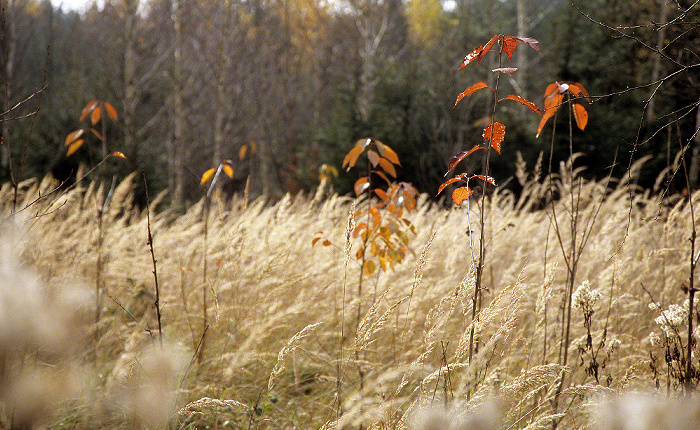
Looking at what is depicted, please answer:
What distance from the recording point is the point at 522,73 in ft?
39.3

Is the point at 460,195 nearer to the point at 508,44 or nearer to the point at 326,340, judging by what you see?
the point at 508,44

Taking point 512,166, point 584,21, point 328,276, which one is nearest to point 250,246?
point 328,276

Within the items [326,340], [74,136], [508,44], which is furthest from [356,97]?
[508,44]

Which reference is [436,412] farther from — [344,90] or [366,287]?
[344,90]

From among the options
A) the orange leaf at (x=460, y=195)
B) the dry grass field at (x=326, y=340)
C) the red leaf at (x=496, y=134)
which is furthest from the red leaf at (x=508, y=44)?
the dry grass field at (x=326, y=340)

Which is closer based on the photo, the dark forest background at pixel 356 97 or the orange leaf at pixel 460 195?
the orange leaf at pixel 460 195

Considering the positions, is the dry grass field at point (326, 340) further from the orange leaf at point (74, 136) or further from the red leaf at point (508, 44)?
the red leaf at point (508, 44)

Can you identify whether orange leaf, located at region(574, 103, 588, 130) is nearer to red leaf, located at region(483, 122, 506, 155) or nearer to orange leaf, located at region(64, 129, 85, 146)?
red leaf, located at region(483, 122, 506, 155)

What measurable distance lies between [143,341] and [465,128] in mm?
7194

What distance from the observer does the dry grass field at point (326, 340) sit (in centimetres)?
130

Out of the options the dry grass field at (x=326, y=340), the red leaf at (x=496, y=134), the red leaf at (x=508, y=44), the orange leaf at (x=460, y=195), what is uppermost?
the red leaf at (x=508, y=44)

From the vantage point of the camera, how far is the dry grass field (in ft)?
4.27

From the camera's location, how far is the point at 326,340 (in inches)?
102

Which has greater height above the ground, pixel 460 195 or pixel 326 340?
pixel 460 195
